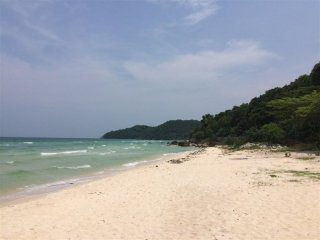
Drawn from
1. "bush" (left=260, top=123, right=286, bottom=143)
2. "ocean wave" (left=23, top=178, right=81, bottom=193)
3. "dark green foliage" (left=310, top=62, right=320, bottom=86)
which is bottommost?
"ocean wave" (left=23, top=178, right=81, bottom=193)

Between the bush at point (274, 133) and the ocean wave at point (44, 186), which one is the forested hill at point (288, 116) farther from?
the ocean wave at point (44, 186)

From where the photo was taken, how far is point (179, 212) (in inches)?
418

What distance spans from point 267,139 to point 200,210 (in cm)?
4129

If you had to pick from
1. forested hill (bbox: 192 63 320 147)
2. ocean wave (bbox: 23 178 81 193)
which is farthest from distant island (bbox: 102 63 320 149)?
ocean wave (bbox: 23 178 81 193)

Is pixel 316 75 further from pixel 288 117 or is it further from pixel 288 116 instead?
pixel 288 116

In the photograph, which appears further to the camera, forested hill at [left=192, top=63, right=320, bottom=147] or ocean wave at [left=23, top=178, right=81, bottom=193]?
forested hill at [left=192, top=63, right=320, bottom=147]

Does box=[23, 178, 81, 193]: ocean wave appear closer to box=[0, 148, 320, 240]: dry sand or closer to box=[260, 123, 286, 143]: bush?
box=[0, 148, 320, 240]: dry sand

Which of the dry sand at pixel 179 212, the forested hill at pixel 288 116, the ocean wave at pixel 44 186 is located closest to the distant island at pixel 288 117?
the forested hill at pixel 288 116

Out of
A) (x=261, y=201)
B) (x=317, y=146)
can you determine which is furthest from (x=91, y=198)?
(x=317, y=146)

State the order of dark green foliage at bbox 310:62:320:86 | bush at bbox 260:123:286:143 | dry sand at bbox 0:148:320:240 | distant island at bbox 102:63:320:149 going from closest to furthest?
dry sand at bbox 0:148:320:240 < distant island at bbox 102:63:320:149 < bush at bbox 260:123:286:143 < dark green foliage at bbox 310:62:320:86

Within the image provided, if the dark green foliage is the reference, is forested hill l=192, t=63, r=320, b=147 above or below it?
below

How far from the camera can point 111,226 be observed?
9422 millimetres

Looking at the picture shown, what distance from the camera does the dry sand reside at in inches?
340

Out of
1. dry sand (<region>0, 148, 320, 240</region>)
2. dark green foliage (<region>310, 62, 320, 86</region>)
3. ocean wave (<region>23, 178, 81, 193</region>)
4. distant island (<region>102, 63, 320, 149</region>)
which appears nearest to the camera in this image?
dry sand (<region>0, 148, 320, 240</region>)
